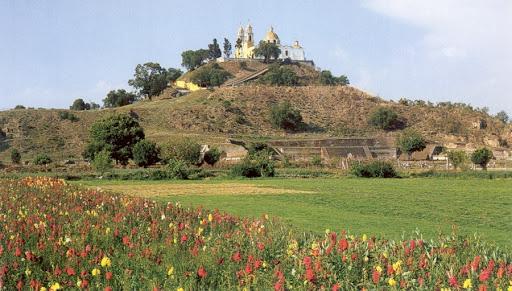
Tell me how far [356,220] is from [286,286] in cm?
1087

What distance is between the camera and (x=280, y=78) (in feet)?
376

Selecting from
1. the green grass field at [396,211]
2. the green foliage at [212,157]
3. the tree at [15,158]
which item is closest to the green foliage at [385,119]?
the green foliage at [212,157]

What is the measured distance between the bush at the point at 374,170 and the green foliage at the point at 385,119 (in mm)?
42306

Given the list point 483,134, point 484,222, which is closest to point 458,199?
point 484,222

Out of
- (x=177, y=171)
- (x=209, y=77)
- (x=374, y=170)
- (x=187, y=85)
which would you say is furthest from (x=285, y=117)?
(x=177, y=171)

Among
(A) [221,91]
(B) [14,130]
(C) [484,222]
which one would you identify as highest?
(A) [221,91]

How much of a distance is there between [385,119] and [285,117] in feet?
47.0

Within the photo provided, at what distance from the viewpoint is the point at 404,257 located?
324 inches

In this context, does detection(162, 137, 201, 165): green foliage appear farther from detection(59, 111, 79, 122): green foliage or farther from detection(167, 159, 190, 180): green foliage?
detection(59, 111, 79, 122): green foliage

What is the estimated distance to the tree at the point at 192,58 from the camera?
134375mm

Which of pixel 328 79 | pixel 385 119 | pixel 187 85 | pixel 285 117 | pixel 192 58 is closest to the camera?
pixel 285 117

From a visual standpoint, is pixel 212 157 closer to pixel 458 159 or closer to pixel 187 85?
pixel 458 159

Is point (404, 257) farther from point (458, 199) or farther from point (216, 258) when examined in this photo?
point (458, 199)

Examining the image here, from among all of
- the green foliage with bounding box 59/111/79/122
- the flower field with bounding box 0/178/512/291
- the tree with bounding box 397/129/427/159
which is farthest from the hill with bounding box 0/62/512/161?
the flower field with bounding box 0/178/512/291
